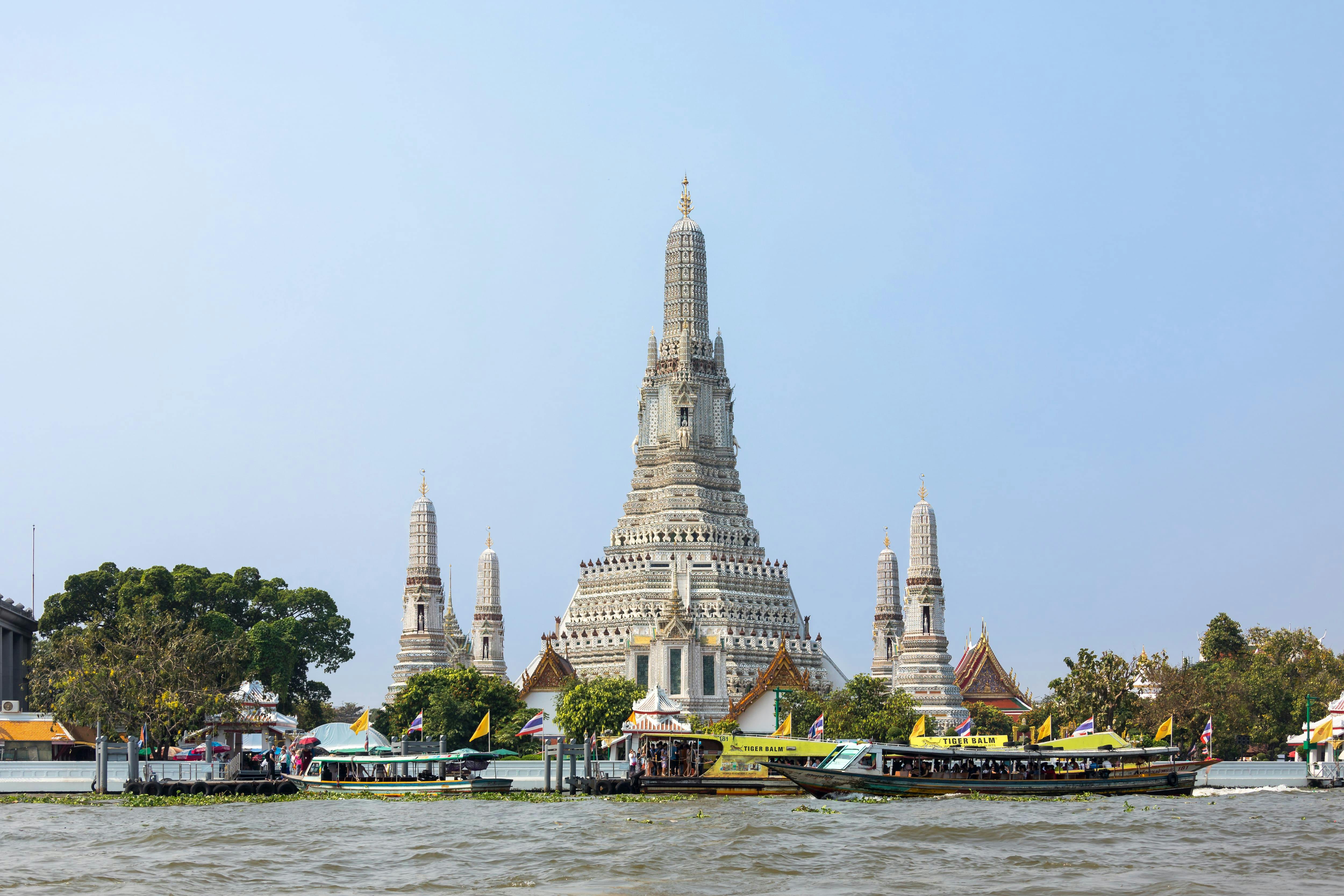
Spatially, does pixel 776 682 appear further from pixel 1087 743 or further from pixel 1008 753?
pixel 1008 753

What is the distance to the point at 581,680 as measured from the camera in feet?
302

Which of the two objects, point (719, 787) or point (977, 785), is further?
point (719, 787)

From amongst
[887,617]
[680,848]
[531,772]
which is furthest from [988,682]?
[680,848]

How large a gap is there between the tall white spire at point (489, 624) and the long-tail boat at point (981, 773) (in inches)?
1866

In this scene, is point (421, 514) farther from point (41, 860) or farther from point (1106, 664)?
point (41, 860)

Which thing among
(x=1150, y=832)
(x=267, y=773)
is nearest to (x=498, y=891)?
(x=1150, y=832)

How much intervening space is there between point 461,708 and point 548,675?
39.2 ft

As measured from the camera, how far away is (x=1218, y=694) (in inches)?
3322

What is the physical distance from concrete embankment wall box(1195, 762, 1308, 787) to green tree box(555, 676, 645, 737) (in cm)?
2586

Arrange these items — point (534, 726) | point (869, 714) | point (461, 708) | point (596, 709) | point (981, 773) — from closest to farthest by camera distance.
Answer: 1. point (981, 773)
2. point (534, 726)
3. point (596, 709)
4. point (461, 708)
5. point (869, 714)

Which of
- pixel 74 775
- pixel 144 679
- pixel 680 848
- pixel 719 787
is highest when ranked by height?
pixel 144 679

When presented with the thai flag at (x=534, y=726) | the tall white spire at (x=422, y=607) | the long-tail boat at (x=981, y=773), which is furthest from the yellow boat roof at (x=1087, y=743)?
the tall white spire at (x=422, y=607)

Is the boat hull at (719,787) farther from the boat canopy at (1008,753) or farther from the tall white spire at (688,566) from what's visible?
the tall white spire at (688,566)

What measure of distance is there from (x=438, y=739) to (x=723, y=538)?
25.6m
